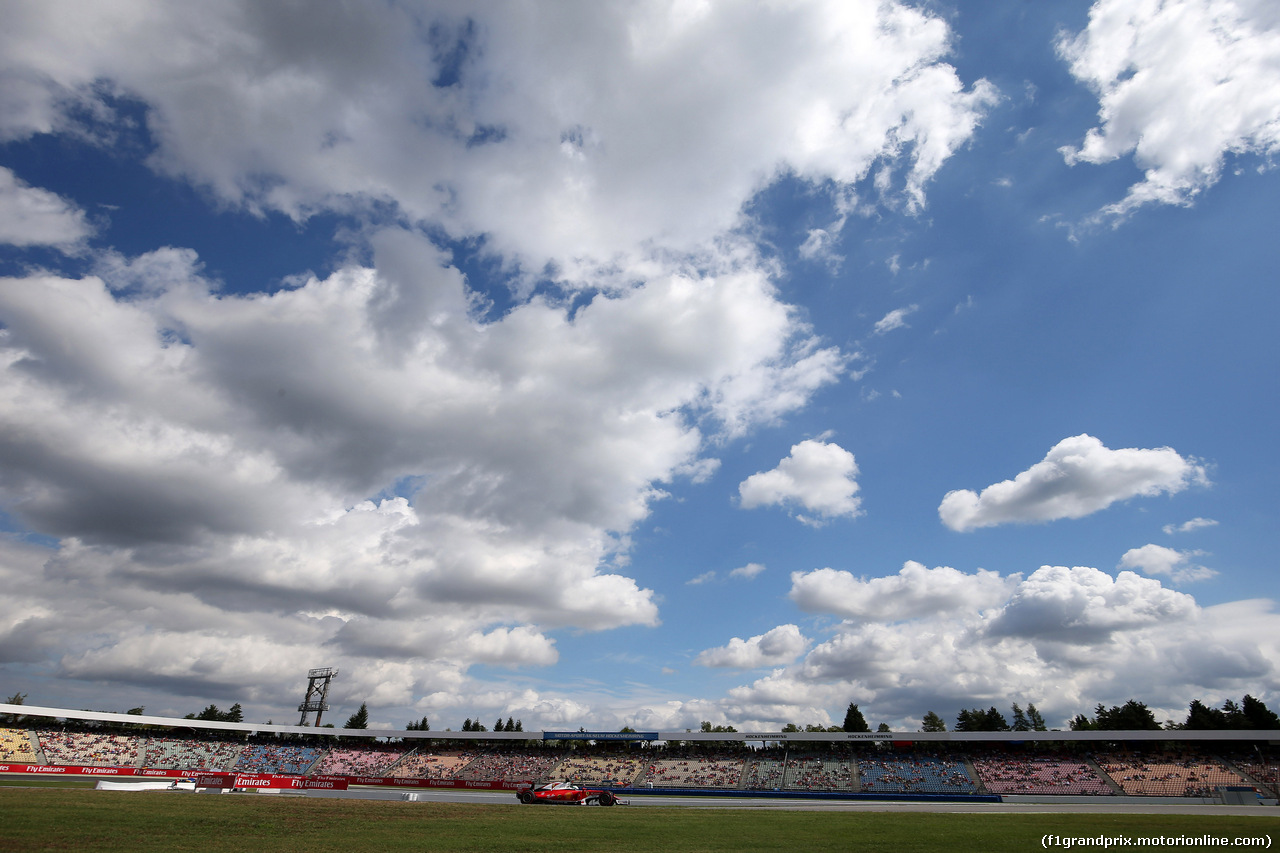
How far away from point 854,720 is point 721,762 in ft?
189

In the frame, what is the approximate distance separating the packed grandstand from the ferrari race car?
3238 centimetres

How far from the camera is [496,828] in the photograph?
72.5ft

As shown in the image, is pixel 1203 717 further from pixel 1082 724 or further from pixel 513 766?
pixel 513 766

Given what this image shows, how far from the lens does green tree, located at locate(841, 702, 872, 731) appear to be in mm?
118031

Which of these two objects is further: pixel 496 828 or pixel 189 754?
pixel 189 754

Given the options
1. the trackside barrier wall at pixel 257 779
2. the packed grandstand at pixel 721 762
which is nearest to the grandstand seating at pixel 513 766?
the packed grandstand at pixel 721 762

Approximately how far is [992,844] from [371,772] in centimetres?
8201

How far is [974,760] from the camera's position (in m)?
63.8

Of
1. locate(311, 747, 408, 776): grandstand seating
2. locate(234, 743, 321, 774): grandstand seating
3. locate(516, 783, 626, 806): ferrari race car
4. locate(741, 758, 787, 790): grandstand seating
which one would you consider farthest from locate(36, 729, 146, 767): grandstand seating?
locate(741, 758, 787, 790): grandstand seating

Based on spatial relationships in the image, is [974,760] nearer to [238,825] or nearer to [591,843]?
[591,843]

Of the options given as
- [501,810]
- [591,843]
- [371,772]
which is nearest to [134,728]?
[371,772]

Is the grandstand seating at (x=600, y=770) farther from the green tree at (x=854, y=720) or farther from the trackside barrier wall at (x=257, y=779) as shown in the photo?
the green tree at (x=854, y=720)

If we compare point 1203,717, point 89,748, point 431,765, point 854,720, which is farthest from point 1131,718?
point 89,748

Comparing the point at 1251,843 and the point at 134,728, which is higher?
the point at 1251,843
